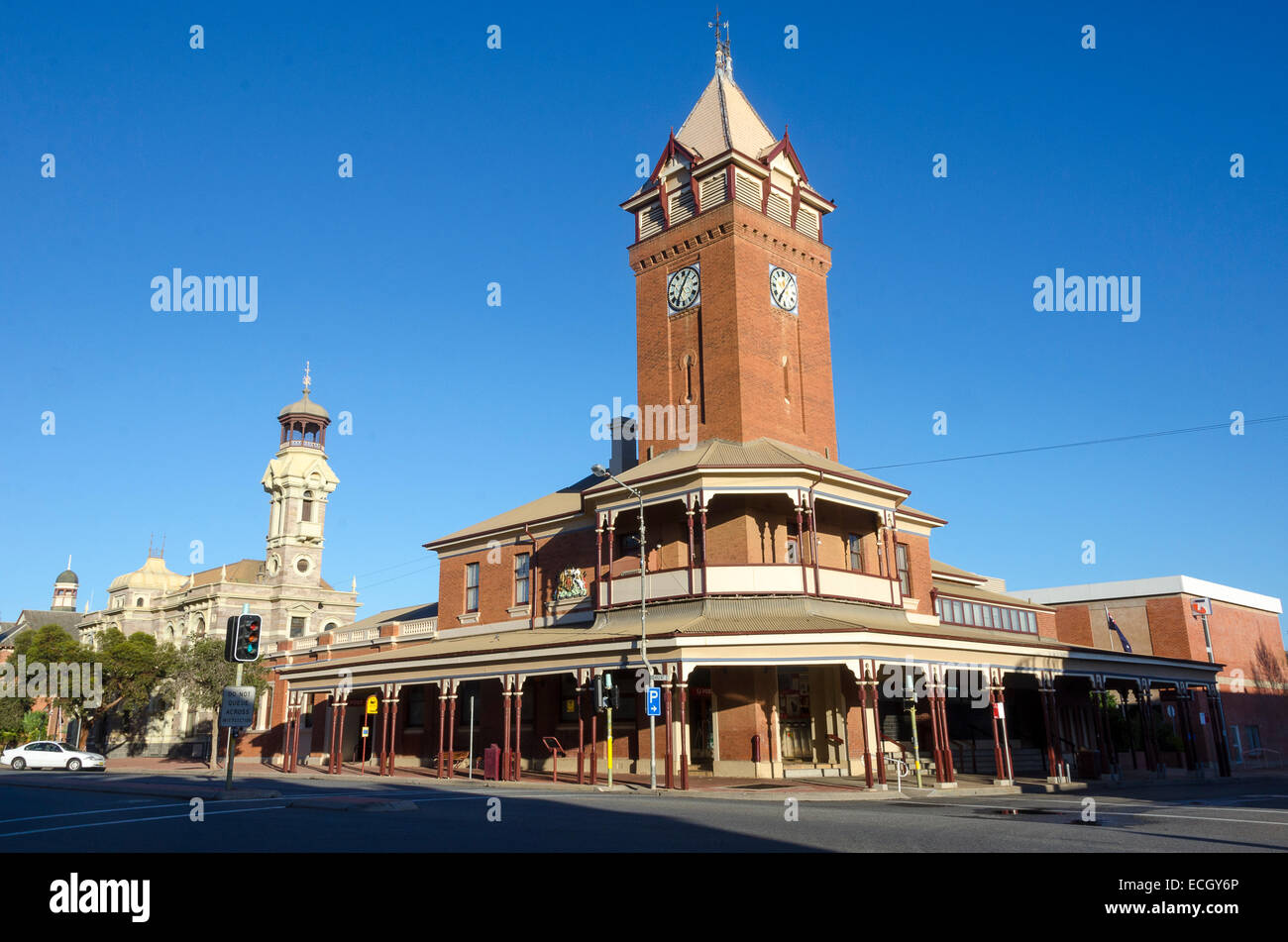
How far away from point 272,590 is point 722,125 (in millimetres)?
50260

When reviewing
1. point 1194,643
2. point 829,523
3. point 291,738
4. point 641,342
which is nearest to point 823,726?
point 829,523

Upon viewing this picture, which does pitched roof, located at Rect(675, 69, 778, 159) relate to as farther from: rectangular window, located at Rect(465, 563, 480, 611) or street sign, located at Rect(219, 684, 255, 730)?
street sign, located at Rect(219, 684, 255, 730)

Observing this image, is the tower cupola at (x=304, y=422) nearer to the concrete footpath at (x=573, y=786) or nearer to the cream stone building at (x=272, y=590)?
the cream stone building at (x=272, y=590)

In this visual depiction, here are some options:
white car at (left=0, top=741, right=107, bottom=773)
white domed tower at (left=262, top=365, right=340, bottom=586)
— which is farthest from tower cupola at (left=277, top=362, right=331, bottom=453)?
white car at (left=0, top=741, right=107, bottom=773)

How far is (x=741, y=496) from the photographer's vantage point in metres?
31.3

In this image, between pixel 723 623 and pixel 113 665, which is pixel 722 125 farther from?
pixel 113 665

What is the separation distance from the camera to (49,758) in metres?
42.8

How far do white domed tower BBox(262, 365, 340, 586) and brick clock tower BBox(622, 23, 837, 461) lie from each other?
1779 inches

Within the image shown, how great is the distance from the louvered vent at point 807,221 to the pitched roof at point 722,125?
3054 mm

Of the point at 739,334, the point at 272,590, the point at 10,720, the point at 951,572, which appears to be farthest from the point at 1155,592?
the point at 10,720

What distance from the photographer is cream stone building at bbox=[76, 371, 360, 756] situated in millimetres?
68938
